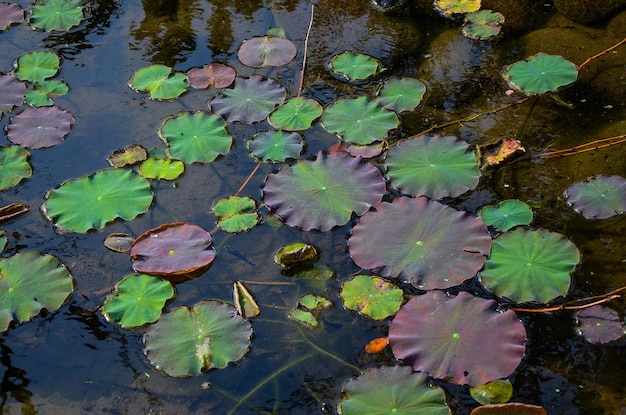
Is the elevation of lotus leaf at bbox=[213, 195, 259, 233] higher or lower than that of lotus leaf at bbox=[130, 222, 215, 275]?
higher

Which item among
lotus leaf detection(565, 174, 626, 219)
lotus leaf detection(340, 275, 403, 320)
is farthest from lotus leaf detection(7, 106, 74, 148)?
lotus leaf detection(565, 174, 626, 219)

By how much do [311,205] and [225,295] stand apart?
613 mm

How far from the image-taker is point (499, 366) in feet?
8.88

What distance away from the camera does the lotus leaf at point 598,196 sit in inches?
131

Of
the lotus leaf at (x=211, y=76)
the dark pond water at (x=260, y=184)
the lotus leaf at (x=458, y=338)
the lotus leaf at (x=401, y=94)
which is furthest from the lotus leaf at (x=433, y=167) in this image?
the lotus leaf at (x=211, y=76)

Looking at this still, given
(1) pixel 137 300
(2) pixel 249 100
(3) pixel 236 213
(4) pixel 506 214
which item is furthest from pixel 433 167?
(1) pixel 137 300

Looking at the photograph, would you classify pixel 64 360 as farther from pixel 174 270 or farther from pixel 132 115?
pixel 132 115

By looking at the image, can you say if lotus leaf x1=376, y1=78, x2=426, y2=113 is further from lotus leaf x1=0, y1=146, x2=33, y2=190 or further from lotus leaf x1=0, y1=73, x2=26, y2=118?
lotus leaf x1=0, y1=73, x2=26, y2=118

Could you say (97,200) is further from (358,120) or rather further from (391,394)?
(391,394)

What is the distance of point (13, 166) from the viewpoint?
369 centimetres

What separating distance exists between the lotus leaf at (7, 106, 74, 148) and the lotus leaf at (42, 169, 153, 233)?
1.45 ft

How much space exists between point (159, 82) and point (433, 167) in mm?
1744

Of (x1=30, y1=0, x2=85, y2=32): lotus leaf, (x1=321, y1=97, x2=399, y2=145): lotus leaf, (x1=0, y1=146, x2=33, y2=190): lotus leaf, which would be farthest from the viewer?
(x1=30, y1=0, x2=85, y2=32): lotus leaf

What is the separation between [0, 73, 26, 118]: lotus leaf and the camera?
4023mm
